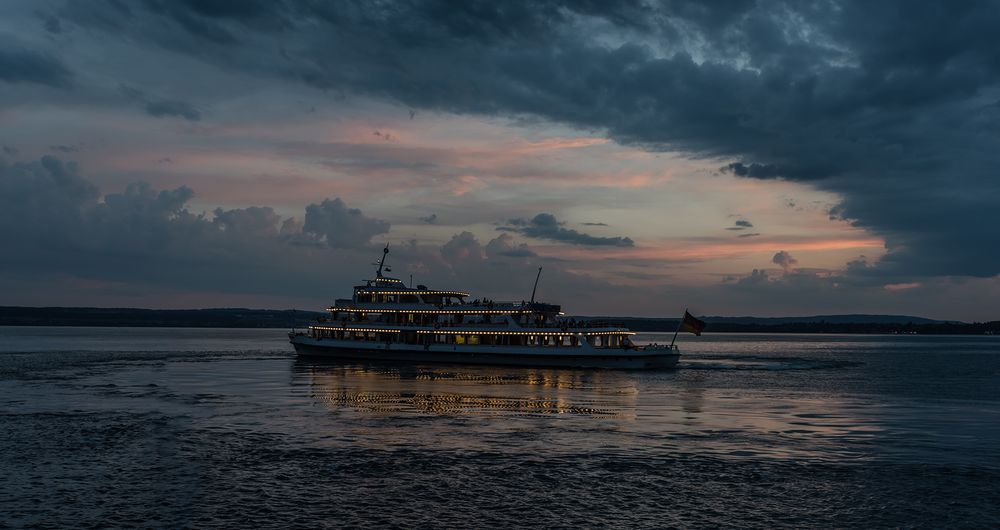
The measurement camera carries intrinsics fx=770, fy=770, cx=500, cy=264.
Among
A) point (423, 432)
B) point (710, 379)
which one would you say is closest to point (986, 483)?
point (423, 432)

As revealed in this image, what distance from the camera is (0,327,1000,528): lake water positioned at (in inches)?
930

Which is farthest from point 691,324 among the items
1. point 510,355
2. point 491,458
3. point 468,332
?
point 491,458

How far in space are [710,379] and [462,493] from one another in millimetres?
56025

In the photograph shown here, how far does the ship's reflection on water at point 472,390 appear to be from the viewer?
4888 cm

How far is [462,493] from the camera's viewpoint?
25.9m

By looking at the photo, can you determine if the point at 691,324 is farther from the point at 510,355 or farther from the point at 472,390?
the point at 472,390

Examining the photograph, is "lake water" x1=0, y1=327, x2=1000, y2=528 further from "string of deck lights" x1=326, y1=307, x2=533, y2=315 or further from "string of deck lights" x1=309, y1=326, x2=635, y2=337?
"string of deck lights" x1=326, y1=307, x2=533, y2=315

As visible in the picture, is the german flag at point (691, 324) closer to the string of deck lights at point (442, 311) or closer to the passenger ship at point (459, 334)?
the passenger ship at point (459, 334)

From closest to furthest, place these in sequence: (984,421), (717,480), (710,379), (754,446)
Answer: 1. (717,480)
2. (754,446)
3. (984,421)
4. (710,379)

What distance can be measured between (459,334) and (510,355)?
26.6 ft

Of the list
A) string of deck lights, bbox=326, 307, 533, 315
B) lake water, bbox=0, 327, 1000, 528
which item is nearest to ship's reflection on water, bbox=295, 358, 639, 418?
lake water, bbox=0, 327, 1000, 528

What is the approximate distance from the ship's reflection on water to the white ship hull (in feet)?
4.16

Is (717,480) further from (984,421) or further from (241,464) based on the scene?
(984,421)

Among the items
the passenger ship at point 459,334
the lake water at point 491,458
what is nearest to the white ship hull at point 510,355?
the passenger ship at point 459,334
